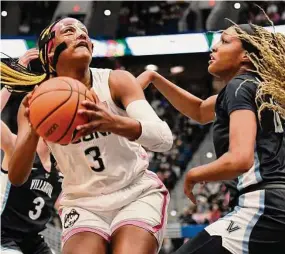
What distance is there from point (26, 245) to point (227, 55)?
2234 millimetres

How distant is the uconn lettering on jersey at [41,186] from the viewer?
450 centimetres

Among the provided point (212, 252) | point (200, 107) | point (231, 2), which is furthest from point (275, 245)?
point (231, 2)

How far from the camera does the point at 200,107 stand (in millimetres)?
3723

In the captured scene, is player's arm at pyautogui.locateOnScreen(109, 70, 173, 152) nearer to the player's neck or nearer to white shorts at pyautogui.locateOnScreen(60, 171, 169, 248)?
the player's neck

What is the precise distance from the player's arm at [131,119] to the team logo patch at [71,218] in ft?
1.73

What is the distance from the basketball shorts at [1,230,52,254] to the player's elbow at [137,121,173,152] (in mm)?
1950

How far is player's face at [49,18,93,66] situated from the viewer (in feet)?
10.2

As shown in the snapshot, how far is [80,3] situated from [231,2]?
4.17 metres

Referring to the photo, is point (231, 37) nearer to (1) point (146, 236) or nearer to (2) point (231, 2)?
(1) point (146, 236)

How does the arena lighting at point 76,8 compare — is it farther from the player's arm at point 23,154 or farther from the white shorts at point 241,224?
the white shorts at point 241,224

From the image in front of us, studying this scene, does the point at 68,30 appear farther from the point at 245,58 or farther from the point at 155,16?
the point at 155,16

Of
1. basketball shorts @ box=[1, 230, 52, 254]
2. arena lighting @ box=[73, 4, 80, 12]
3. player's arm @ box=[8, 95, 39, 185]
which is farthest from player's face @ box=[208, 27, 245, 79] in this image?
arena lighting @ box=[73, 4, 80, 12]

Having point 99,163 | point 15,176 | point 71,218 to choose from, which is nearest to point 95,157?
point 99,163

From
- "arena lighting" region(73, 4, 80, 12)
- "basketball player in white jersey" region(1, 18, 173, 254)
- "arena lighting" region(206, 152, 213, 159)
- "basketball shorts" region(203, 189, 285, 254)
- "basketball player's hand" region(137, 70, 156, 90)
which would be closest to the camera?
"basketball shorts" region(203, 189, 285, 254)
